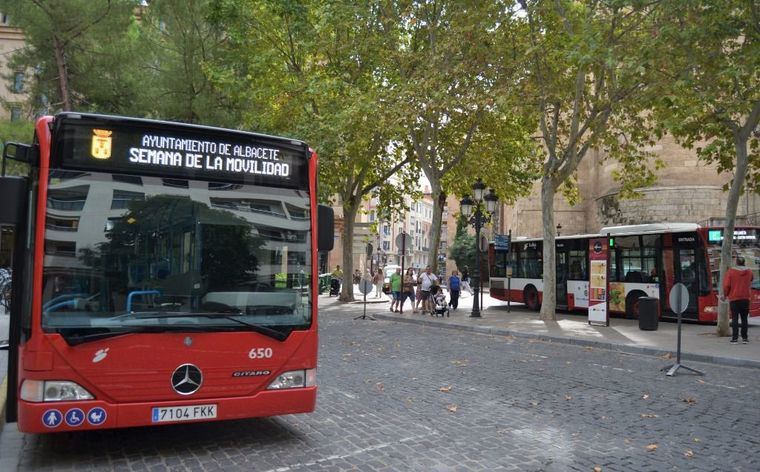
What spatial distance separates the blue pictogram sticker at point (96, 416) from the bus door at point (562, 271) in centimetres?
2031

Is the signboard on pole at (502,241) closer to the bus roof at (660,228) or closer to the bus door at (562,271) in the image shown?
the bus door at (562,271)

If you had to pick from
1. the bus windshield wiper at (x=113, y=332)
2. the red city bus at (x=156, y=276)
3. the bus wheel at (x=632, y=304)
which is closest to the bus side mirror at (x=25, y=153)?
the red city bus at (x=156, y=276)

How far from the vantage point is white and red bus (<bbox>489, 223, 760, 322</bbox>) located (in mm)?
18000

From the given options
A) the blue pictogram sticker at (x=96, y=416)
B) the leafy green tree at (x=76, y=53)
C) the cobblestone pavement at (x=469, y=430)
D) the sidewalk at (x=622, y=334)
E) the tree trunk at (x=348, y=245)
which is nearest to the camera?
the blue pictogram sticker at (x=96, y=416)

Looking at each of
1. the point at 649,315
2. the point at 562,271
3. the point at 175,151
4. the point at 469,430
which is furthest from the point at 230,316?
the point at 562,271

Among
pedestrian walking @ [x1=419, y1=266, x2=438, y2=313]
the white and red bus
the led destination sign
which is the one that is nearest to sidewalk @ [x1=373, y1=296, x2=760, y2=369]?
pedestrian walking @ [x1=419, y1=266, x2=438, y2=313]

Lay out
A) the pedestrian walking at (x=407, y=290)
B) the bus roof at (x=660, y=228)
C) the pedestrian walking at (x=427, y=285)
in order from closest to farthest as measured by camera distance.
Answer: the bus roof at (x=660, y=228) → the pedestrian walking at (x=427, y=285) → the pedestrian walking at (x=407, y=290)

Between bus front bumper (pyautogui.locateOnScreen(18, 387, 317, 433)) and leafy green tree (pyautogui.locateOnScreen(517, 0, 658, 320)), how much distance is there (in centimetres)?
1093

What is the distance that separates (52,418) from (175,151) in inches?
86.8

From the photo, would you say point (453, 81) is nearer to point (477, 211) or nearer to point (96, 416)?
point (477, 211)

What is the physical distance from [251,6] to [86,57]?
6.53m

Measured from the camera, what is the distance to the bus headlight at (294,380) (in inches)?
209

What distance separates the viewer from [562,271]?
76.4 feet

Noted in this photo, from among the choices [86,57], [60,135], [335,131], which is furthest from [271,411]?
[86,57]
